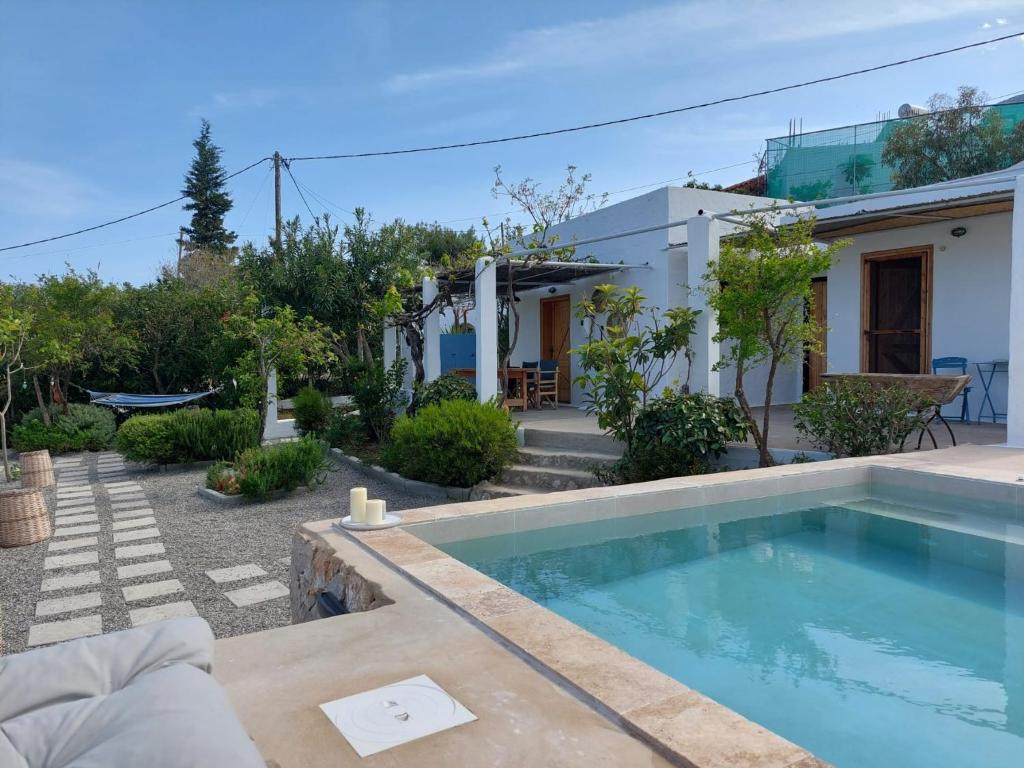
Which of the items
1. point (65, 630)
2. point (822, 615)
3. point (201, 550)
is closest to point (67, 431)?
point (201, 550)

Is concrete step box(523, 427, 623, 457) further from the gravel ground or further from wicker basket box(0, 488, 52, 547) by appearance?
wicker basket box(0, 488, 52, 547)

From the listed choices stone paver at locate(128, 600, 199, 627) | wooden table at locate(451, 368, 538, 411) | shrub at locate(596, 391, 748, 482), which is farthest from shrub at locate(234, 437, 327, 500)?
wooden table at locate(451, 368, 538, 411)

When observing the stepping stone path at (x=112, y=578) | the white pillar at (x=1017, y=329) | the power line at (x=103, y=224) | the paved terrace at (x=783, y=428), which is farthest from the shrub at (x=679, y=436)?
the power line at (x=103, y=224)

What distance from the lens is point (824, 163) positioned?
55.7 feet

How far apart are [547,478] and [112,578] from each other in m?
4.20

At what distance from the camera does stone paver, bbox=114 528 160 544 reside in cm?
644

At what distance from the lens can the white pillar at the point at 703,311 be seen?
7555 millimetres

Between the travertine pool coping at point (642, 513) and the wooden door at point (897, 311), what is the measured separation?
349cm

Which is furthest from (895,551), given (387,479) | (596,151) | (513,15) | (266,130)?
(266,130)

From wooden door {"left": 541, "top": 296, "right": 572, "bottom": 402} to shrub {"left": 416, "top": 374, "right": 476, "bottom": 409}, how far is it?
3510mm

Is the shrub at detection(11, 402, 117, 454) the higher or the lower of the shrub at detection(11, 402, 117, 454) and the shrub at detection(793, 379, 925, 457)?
the lower

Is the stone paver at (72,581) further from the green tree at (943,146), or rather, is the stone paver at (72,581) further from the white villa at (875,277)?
the green tree at (943,146)

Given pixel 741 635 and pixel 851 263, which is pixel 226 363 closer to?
pixel 851 263

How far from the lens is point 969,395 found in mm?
9344
